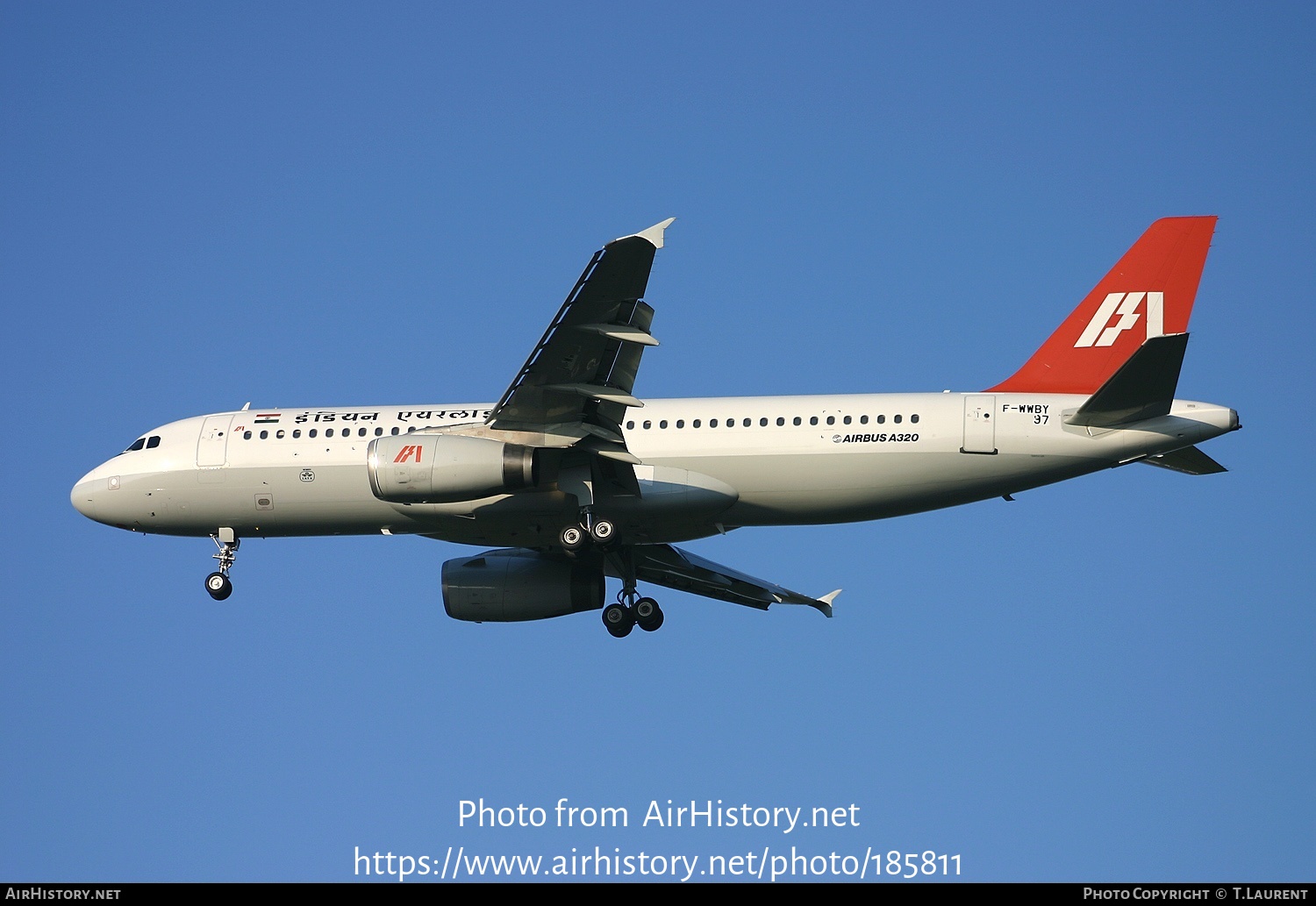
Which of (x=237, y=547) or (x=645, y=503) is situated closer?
(x=645, y=503)

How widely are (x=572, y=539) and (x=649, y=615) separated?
3689mm

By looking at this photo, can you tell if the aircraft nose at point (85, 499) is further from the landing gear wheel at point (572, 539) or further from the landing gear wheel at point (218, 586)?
the landing gear wheel at point (572, 539)

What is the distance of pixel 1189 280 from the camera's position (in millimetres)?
31438

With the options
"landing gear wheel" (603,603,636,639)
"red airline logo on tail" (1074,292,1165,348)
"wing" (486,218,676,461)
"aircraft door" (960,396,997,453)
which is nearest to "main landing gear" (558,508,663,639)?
"landing gear wheel" (603,603,636,639)

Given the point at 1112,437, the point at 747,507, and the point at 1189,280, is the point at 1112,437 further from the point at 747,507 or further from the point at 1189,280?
the point at 747,507

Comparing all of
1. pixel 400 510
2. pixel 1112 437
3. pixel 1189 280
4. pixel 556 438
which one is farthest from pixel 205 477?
pixel 1189 280

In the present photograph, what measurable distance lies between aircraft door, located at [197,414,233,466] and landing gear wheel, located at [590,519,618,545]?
27.2 ft

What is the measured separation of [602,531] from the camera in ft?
98.5

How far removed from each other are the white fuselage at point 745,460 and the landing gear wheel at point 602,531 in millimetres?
712

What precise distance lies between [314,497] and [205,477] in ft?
8.58

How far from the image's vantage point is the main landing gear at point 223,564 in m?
33.4

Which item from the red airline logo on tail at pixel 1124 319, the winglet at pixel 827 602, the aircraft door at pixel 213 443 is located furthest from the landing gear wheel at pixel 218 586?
the red airline logo on tail at pixel 1124 319

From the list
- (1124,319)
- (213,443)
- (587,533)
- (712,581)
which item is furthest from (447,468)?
(1124,319)
